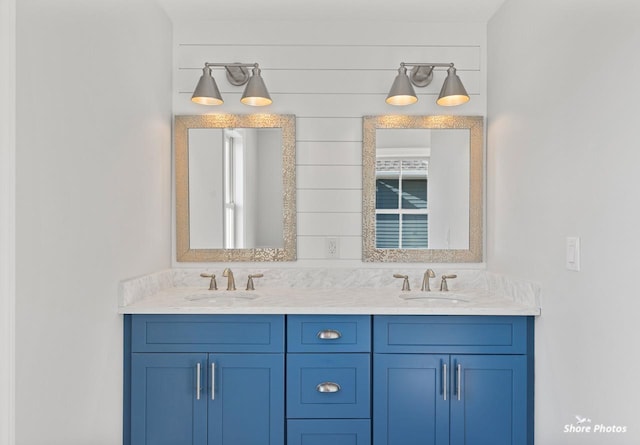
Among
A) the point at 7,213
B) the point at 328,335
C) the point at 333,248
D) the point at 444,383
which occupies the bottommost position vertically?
the point at 444,383

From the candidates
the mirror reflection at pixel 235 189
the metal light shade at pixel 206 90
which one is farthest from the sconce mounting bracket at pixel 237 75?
the mirror reflection at pixel 235 189

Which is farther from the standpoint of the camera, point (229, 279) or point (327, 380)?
point (229, 279)

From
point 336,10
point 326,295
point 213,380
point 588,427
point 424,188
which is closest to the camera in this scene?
point 588,427

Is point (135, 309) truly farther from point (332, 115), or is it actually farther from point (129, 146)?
point (332, 115)

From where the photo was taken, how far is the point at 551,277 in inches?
74.2

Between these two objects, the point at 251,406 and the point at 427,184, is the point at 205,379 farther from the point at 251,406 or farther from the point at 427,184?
the point at 427,184

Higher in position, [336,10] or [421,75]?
[336,10]

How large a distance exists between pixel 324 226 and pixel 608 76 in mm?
1523

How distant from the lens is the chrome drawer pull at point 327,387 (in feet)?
6.78

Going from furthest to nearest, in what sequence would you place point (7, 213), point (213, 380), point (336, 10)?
1. point (336, 10)
2. point (213, 380)
3. point (7, 213)

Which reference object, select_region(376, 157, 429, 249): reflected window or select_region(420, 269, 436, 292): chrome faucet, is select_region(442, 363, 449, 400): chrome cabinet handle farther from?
select_region(376, 157, 429, 249): reflected window

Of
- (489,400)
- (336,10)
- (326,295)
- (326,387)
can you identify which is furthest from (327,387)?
(336,10)

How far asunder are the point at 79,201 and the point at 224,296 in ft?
3.19

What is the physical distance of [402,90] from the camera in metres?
2.48
